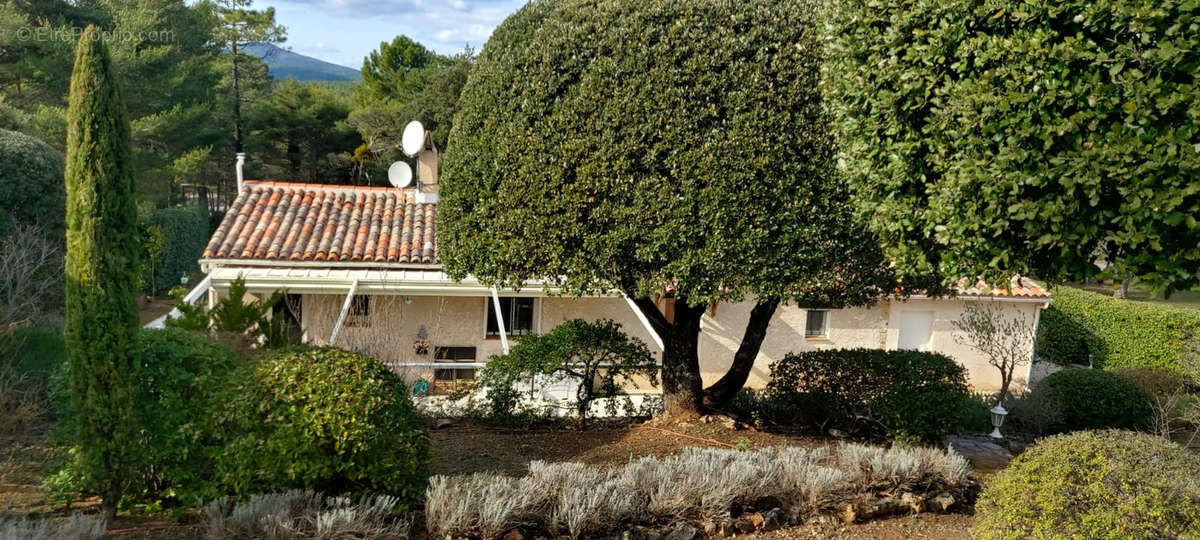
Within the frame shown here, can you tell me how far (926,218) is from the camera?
4.50 meters

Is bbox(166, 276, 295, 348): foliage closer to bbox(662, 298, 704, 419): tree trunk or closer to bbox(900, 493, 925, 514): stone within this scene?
bbox(662, 298, 704, 419): tree trunk

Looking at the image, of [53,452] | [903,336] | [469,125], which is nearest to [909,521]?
[469,125]

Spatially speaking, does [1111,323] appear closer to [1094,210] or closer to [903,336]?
[903,336]

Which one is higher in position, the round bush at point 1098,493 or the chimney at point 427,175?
the chimney at point 427,175

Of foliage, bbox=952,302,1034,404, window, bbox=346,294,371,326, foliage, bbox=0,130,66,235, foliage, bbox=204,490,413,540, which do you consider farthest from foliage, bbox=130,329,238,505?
foliage, bbox=0,130,66,235

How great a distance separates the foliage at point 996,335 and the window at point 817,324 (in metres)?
2.61

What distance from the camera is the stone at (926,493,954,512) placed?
240 inches

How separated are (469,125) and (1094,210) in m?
4.99

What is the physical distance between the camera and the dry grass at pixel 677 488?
496 cm

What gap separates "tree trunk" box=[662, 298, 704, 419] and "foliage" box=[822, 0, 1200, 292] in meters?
3.67

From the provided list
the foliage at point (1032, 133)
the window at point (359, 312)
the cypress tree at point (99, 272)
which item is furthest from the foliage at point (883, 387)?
the cypress tree at point (99, 272)

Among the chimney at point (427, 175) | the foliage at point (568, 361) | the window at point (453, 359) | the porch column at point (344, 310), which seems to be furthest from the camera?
the chimney at point (427, 175)

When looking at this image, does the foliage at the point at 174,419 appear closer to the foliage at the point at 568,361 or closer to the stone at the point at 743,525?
the foliage at the point at 568,361

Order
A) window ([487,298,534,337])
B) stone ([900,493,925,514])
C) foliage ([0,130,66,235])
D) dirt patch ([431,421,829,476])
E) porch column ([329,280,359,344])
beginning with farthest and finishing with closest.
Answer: foliage ([0,130,66,235]) → window ([487,298,534,337]) → porch column ([329,280,359,344]) → dirt patch ([431,421,829,476]) → stone ([900,493,925,514])
